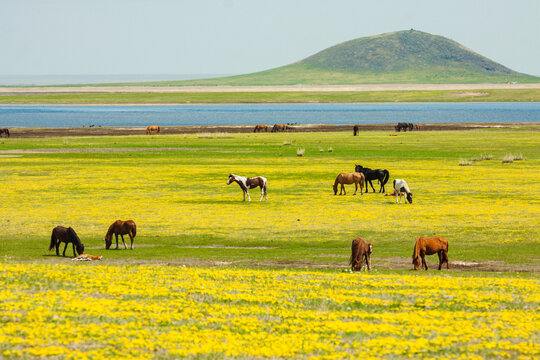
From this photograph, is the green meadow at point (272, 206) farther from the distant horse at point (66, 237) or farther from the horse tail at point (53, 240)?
the distant horse at point (66, 237)

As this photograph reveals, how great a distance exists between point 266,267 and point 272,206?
1559 cm

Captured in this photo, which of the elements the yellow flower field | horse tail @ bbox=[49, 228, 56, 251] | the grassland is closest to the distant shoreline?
the grassland

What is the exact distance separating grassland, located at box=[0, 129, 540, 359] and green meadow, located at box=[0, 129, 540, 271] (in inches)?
6.2

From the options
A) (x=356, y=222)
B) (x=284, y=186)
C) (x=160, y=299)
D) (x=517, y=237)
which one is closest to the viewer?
(x=160, y=299)

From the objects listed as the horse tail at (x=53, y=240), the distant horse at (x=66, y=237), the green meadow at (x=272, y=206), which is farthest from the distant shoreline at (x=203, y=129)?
the distant horse at (x=66, y=237)

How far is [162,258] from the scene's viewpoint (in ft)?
89.1

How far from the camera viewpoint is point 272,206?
4103cm

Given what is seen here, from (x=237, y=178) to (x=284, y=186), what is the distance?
26.2 ft

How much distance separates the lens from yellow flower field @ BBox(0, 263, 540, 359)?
1407 cm

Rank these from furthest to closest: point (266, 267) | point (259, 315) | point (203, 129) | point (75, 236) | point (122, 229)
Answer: point (203, 129)
point (122, 229)
point (75, 236)
point (266, 267)
point (259, 315)

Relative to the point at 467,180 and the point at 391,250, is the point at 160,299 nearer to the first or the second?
the point at 391,250

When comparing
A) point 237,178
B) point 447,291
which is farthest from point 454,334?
point 237,178

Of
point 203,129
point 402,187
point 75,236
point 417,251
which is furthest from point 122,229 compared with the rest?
point 203,129

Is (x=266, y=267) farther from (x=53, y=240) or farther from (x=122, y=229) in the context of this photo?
(x=53, y=240)
